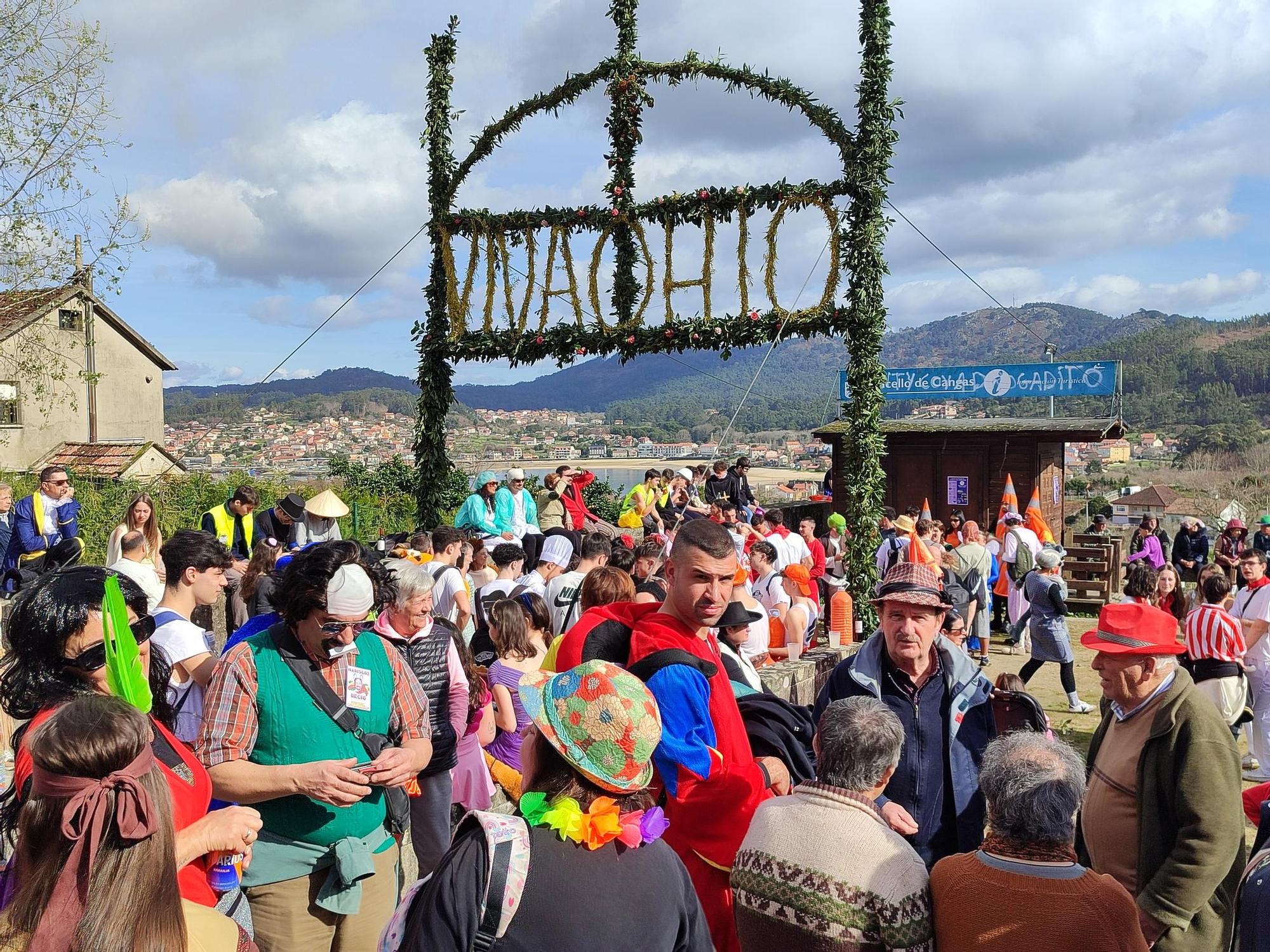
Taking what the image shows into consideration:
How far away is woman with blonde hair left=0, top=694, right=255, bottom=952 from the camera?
1.97m

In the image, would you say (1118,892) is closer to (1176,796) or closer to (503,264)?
(1176,796)

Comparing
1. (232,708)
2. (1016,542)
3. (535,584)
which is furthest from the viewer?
(1016,542)

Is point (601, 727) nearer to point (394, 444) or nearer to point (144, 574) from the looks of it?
point (144, 574)

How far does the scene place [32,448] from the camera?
1468 inches

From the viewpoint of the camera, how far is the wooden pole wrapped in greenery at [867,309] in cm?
1127

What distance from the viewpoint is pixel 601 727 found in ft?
7.11

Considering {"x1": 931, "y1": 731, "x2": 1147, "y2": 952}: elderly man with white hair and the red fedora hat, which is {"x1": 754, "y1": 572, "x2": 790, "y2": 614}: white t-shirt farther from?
{"x1": 931, "y1": 731, "x2": 1147, "y2": 952}: elderly man with white hair

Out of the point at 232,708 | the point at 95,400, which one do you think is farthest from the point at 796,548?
the point at 95,400

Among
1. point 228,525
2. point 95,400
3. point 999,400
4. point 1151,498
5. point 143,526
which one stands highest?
point 999,400

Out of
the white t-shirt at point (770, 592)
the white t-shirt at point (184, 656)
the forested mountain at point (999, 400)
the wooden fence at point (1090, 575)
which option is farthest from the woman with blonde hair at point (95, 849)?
the forested mountain at point (999, 400)

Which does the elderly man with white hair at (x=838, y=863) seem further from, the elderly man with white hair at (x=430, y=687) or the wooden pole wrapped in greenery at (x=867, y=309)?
the wooden pole wrapped in greenery at (x=867, y=309)

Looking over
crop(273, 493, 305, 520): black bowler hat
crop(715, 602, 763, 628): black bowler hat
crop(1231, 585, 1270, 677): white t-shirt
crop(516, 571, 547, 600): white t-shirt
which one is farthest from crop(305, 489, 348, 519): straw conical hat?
crop(1231, 585, 1270, 677): white t-shirt

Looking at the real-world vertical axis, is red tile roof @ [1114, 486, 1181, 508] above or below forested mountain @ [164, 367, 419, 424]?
below

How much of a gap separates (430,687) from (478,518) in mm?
6437
